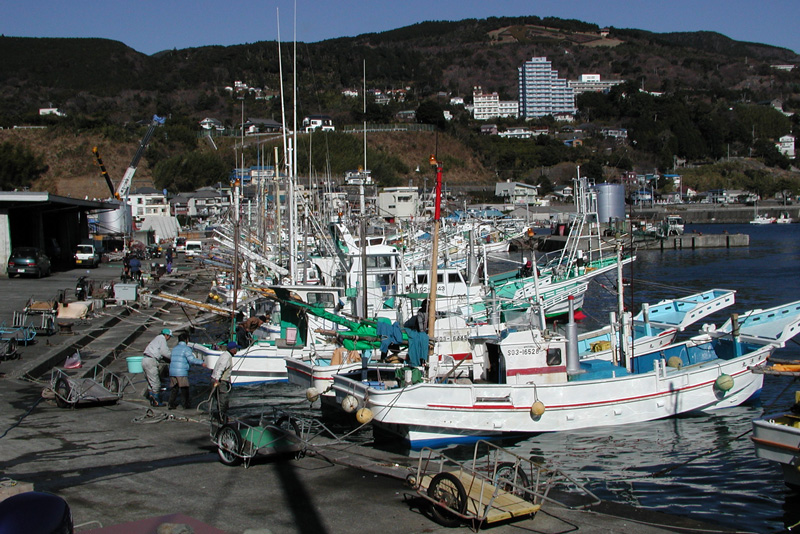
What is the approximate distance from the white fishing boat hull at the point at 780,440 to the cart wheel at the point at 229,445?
24.7 ft

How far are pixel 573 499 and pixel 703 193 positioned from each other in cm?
14916

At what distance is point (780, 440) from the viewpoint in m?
10.6

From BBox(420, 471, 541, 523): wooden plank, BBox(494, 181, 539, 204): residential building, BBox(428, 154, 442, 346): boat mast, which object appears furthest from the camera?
BBox(494, 181, 539, 204): residential building

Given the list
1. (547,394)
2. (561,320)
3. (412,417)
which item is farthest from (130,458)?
(561,320)

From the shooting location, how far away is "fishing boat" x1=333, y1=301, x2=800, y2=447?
1366 centimetres

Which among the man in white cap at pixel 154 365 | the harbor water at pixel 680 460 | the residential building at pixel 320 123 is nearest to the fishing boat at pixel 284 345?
the harbor water at pixel 680 460

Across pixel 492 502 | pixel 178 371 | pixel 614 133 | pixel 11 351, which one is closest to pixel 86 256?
pixel 11 351

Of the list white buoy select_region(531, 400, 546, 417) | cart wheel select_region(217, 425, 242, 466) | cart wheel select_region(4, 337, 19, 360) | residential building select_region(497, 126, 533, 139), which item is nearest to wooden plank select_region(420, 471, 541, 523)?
cart wheel select_region(217, 425, 242, 466)

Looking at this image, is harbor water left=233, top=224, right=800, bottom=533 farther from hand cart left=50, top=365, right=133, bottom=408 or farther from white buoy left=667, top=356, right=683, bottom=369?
hand cart left=50, top=365, right=133, bottom=408

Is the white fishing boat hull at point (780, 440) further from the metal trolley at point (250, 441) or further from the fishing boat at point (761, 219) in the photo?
the fishing boat at point (761, 219)

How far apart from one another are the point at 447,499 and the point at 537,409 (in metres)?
5.47

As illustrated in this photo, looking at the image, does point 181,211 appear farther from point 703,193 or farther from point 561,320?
point 703,193

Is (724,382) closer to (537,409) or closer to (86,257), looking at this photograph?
(537,409)

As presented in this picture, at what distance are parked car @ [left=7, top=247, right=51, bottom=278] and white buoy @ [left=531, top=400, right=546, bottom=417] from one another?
29.2 metres
